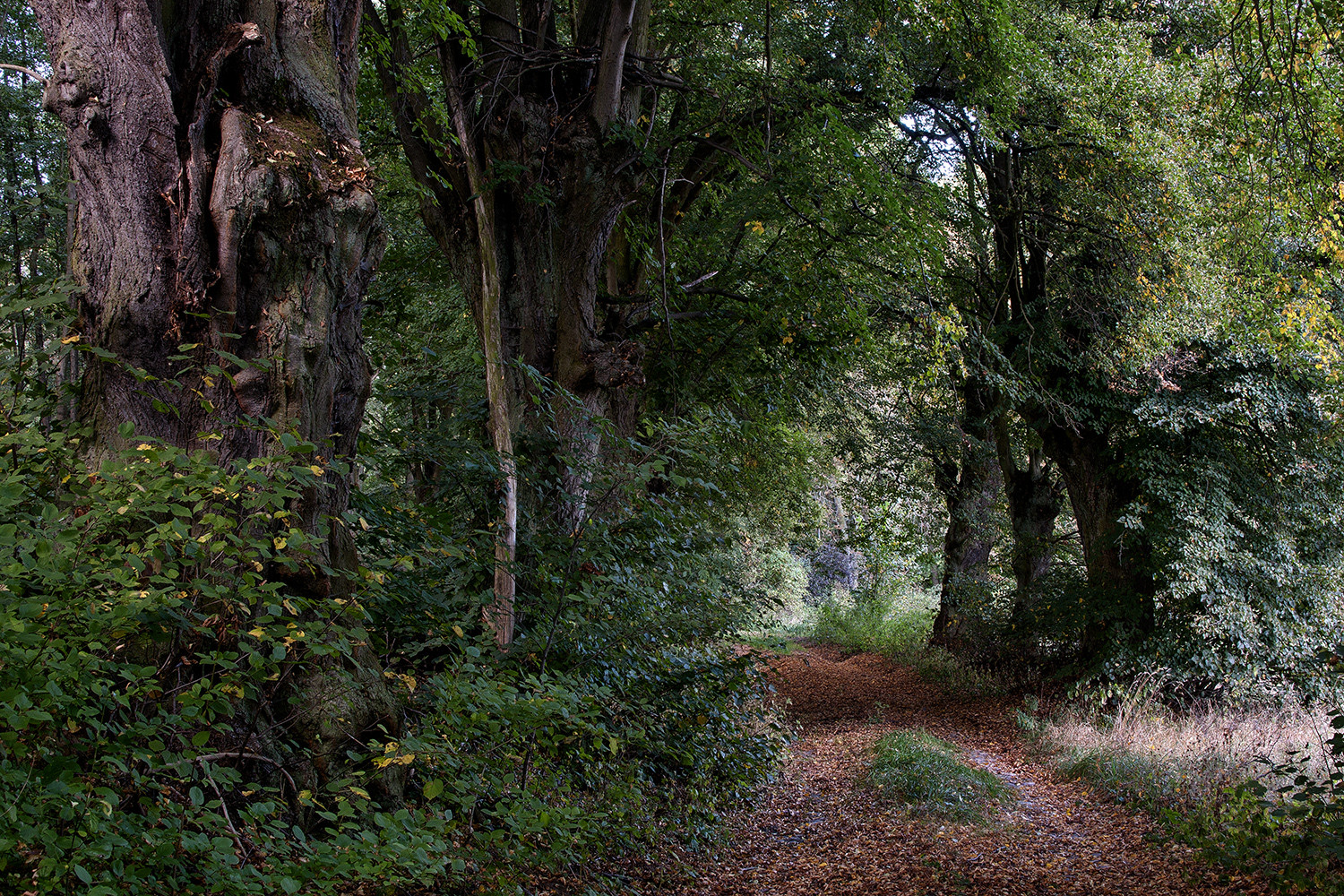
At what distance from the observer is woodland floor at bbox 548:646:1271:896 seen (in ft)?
18.0

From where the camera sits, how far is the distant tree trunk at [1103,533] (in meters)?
11.5

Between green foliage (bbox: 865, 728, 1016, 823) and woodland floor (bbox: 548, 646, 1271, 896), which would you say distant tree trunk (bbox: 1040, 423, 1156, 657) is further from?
green foliage (bbox: 865, 728, 1016, 823)

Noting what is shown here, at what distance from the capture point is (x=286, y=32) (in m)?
3.73

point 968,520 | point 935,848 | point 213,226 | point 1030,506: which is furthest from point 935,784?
point 1030,506

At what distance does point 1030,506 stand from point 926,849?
9706 mm

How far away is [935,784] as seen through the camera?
7.55m

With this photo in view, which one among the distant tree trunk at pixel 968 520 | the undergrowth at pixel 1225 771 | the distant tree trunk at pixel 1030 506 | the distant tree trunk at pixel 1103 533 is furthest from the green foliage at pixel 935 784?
the distant tree trunk at pixel 968 520

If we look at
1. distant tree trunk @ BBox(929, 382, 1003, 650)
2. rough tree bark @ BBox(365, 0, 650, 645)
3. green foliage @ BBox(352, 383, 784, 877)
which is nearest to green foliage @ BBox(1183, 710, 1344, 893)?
green foliage @ BBox(352, 383, 784, 877)

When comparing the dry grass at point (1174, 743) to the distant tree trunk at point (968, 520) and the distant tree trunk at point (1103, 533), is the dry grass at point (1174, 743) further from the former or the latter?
the distant tree trunk at point (968, 520)

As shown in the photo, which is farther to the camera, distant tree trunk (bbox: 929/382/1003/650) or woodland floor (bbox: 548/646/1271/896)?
distant tree trunk (bbox: 929/382/1003/650)

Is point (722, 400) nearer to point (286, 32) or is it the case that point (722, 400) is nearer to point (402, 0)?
point (402, 0)

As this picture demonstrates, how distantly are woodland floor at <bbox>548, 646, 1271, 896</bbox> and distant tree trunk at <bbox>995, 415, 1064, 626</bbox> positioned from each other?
522 centimetres

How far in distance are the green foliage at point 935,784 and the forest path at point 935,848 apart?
15 cm

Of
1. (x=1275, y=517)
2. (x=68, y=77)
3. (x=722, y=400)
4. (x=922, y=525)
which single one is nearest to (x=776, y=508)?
(x=922, y=525)
